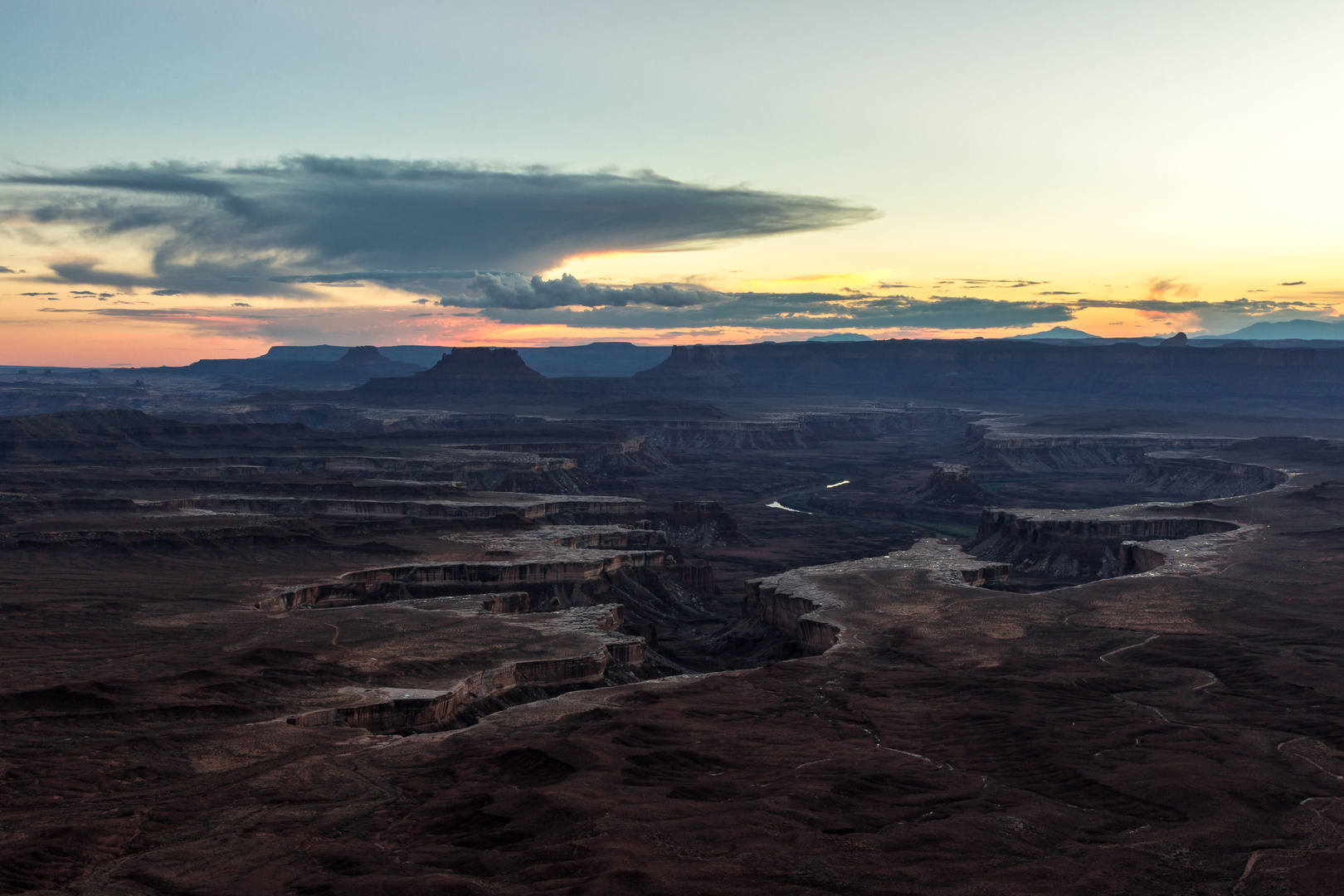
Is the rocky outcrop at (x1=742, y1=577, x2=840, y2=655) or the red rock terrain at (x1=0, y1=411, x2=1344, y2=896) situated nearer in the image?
the red rock terrain at (x1=0, y1=411, x2=1344, y2=896)

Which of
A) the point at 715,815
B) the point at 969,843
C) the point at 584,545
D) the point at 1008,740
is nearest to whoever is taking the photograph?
the point at 969,843

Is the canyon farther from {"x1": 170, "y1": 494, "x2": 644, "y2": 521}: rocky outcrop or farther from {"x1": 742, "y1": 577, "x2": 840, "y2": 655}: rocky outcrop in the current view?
{"x1": 170, "y1": 494, "x2": 644, "y2": 521}: rocky outcrop

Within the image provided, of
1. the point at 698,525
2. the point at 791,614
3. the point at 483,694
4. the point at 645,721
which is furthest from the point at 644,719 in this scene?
the point at 698,525

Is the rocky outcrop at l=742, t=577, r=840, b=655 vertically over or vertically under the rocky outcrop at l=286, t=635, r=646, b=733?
under

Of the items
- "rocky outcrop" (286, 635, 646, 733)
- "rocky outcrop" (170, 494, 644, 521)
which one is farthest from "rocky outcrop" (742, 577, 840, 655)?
"rocky outcrop" (170, 494, 644, 521)

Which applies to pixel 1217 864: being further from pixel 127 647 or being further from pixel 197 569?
pixel 197 569

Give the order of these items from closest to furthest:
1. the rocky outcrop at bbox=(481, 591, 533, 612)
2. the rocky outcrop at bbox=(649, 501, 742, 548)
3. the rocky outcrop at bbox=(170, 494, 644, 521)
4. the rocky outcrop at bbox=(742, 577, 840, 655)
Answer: the rocky outcrop at bbox=(742, 577, 840, 655)
the rocky outcrop at bbox=(481, 591, 533, 612)
the rocky outcrop at bbox=(170, 494, 644, 521)
the rocky outcrop at bbox=(649, 501, 742, 548)

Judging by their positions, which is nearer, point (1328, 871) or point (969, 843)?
point (1328, 871)

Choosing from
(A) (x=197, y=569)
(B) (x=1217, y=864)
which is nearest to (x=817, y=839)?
(B) (x=1217, y=864)
